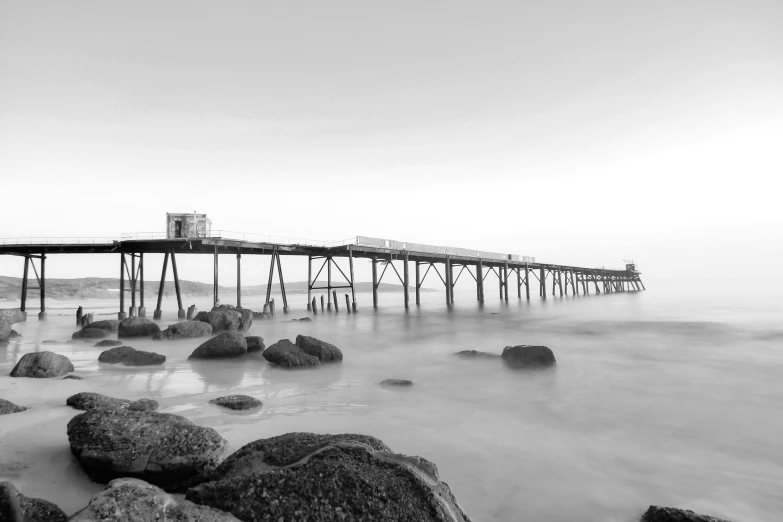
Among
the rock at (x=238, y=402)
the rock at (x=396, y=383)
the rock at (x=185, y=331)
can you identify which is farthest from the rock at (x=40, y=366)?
→ the rock at (x=396, y=383)

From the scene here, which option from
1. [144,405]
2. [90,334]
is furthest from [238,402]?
[90,334]

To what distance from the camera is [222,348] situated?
35.3ft

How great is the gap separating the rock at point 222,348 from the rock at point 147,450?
23.0 feet

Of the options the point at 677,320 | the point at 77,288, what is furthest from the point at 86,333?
the point at 77,288

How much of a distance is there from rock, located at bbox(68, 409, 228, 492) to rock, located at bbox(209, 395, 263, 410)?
2649 mm

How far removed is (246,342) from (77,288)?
7639 cm

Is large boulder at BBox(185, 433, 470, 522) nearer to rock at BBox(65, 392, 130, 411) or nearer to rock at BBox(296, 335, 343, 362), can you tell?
rock at BBox(65, 392, 130, 411)

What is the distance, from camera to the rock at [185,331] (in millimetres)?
14453

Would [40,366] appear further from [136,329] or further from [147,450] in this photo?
[136,329]

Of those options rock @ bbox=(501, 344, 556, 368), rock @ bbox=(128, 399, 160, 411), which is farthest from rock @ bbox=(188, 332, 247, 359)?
rock @ bbox=(501, 344, 556, 368)

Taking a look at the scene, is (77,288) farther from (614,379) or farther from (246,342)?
(614,379)

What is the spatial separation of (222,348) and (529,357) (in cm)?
833

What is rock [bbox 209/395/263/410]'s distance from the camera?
6.48m

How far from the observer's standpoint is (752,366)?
11945 millimetres
